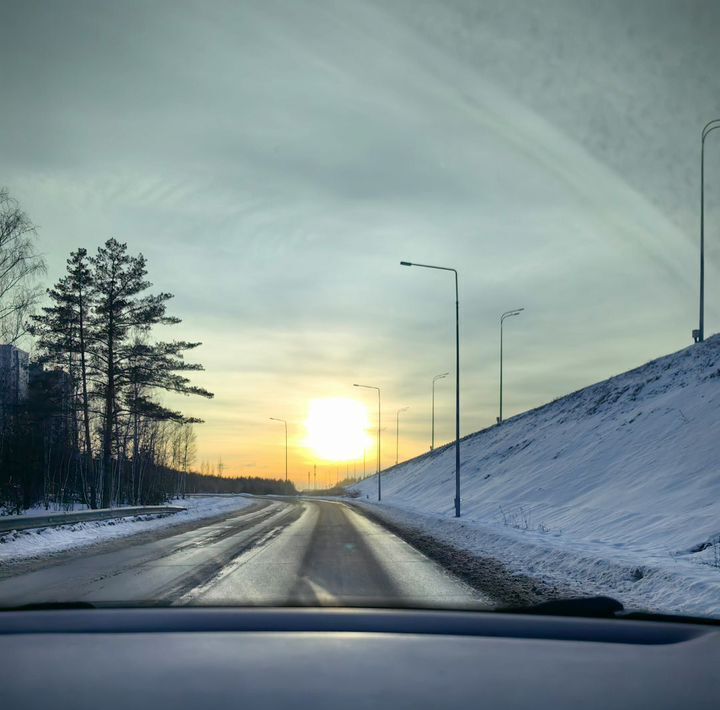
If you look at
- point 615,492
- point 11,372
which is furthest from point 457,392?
point 11,372

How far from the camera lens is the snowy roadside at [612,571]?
860 cm

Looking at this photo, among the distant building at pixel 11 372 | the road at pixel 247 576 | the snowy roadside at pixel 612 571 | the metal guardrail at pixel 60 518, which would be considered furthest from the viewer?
the distant building at pixel 11 372

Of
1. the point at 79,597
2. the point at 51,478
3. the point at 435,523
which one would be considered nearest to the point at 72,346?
the point at 51,478

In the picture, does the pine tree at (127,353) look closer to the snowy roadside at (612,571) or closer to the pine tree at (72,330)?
the pine tree at (72,330)

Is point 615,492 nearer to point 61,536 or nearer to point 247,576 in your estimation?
point 247,576

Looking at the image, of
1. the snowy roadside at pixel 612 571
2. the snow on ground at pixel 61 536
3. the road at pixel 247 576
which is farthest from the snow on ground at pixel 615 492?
the snow on ground at pixel 61 536

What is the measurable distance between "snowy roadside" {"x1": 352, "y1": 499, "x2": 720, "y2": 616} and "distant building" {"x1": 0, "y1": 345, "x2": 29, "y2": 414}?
1136 inches

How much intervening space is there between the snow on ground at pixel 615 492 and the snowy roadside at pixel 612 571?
27 millimetres

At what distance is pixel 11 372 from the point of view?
125 feet

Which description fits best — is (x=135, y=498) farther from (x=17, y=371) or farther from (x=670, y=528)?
(x=670, y=528)

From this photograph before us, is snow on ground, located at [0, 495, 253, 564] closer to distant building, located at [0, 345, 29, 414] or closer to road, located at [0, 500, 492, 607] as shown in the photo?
road, located at [0, 500, 492, 607]

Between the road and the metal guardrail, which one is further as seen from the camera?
the metal guardrail

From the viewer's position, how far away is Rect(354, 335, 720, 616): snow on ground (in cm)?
1109

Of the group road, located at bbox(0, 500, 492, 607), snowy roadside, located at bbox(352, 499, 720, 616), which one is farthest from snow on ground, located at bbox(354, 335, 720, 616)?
road, located at bbox(0, 500, 492, 607)
